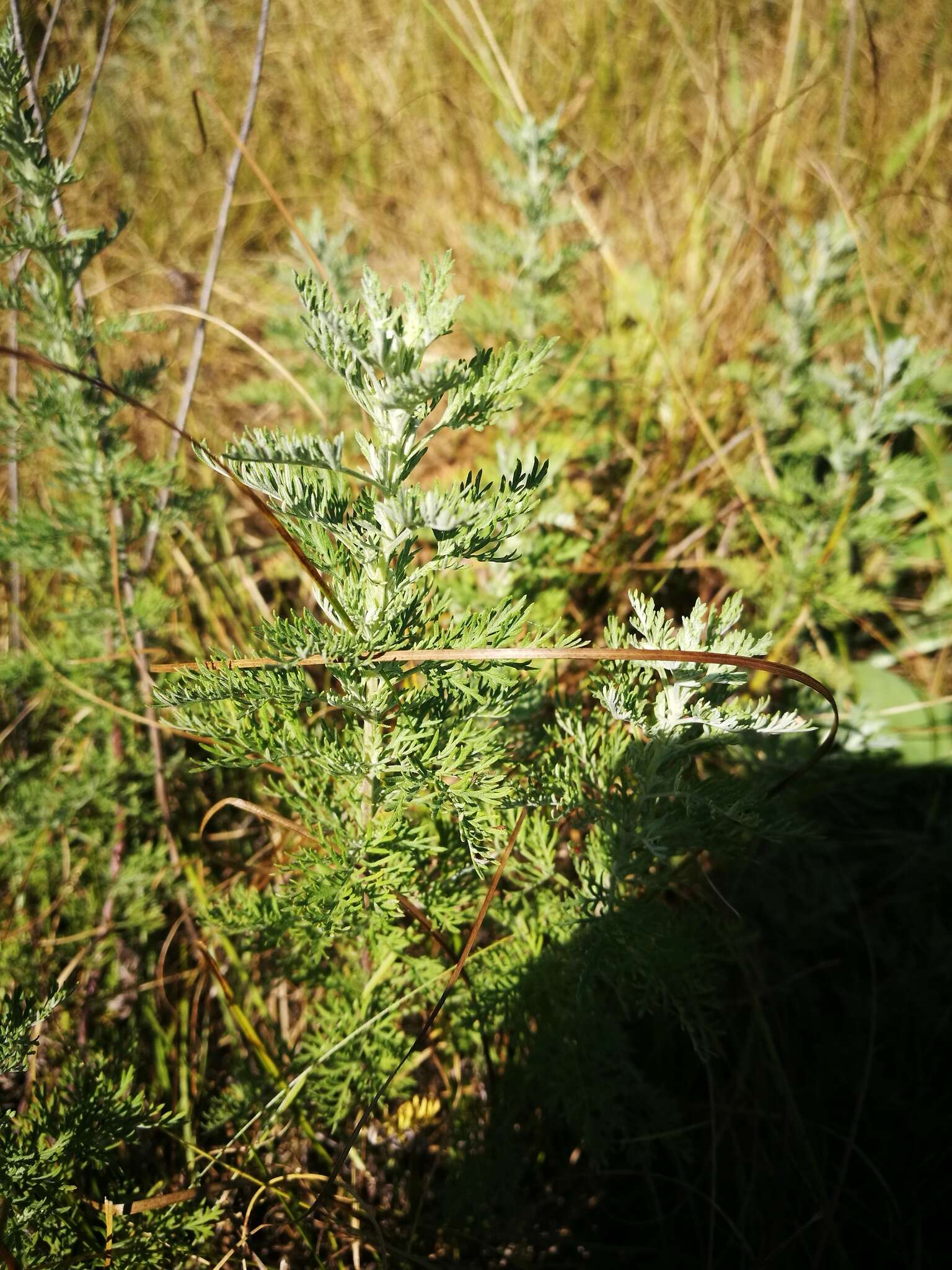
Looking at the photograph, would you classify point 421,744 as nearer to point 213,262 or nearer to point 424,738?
point 424,738

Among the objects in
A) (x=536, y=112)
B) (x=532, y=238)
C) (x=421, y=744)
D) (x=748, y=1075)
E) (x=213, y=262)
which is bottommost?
(x=748, y=1075)

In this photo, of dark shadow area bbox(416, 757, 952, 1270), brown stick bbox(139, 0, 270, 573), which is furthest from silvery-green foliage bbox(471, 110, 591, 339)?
dark shadow area bbox(416, 757, 952, 1270)

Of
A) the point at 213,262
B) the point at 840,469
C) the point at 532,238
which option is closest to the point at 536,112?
the point at 532,238

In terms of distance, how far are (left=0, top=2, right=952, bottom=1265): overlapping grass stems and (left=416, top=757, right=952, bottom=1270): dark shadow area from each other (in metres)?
0.02

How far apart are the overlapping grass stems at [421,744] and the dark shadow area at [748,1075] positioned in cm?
2

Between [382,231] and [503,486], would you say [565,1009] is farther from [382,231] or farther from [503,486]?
[382,231]

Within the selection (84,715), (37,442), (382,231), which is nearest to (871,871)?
(84,715)

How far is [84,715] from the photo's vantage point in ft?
7.05

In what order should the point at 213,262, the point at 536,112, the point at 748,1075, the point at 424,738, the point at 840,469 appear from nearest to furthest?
the point at 424,738
the point at 213,262
the point at 748,1075
the point at 840,469
the point at 536,112

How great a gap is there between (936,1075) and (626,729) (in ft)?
4.43

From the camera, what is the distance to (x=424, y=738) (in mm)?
1245

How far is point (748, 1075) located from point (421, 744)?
A: 146 centimetres

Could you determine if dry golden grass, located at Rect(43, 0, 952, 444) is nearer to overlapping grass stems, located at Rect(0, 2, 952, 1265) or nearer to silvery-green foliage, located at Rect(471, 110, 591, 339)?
overlapping grass stems, located at Rect(0, 2, 952, 1265)

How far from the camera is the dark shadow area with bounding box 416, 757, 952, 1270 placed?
1.49m
